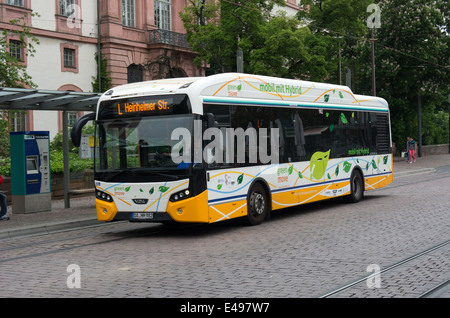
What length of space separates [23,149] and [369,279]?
11.0 meters

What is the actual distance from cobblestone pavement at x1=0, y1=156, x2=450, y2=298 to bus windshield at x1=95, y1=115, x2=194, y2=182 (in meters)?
1.20

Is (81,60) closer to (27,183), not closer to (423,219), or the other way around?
(27,183)

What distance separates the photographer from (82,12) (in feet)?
110

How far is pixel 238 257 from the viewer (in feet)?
31.0

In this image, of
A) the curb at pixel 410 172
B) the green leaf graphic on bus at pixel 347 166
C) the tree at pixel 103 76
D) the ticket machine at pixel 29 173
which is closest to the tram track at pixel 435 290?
the green leaf graphic on bus at pixel 347 166

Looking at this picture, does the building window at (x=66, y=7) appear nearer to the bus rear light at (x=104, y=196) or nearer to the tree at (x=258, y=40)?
the tree at (x=258, y=40)

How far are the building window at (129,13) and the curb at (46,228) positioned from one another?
2325 cm

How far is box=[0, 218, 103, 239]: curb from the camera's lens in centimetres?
1284

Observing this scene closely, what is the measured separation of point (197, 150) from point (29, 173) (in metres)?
6.53

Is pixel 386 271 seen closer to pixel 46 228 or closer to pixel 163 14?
pixel 46 228

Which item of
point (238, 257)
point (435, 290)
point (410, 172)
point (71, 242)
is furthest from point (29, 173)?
point (410, 172)

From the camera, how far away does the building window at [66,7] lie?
3259 cm

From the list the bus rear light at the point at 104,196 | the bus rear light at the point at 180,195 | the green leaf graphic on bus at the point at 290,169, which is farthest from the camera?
the green leaf graphic on bus at the point at 290,169
